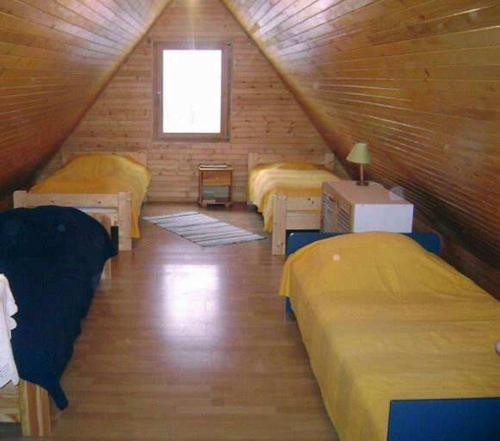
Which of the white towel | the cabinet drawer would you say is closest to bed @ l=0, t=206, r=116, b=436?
the white towel

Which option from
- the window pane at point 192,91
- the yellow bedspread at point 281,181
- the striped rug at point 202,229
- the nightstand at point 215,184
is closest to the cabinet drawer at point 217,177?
the nightstand at point 215,184

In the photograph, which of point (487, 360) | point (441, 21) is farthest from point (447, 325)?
point (441, 21)

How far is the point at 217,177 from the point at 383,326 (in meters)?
4.45

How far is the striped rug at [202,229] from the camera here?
557 cm

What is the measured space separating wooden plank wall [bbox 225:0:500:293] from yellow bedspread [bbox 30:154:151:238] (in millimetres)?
1919

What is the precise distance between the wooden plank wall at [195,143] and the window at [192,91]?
0.10 m

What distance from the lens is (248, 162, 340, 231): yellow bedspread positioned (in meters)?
5.48

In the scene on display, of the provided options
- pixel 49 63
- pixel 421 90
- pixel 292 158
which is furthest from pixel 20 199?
pixel 421 90

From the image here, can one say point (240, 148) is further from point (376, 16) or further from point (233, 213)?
point (376, 16)

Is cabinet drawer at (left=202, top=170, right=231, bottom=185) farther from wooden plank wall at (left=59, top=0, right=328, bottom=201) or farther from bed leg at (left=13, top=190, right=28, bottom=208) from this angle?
bed leg at (left=13, top=190, right=28, bottom=208)

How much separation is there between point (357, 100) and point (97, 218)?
2.04m

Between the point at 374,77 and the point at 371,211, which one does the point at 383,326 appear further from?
the point at 371,211

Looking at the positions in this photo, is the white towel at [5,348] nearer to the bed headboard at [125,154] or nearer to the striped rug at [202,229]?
the striped rug at [202,229]

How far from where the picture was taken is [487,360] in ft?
7.58
